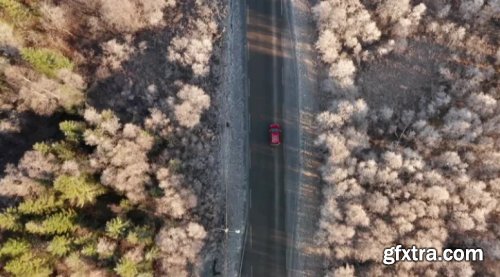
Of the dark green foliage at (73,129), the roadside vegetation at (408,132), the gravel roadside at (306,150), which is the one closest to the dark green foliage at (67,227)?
the dark green foliage at (73,129)

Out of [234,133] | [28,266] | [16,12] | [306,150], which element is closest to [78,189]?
[28,266]

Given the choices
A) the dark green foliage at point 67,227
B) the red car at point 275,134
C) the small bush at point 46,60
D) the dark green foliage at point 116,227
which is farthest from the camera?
the red car at point 275,134

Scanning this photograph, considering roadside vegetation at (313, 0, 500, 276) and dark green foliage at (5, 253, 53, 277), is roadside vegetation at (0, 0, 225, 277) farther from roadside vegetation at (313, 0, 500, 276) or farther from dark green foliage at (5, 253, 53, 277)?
roadside vegetation at (313, 0, 500, 276)

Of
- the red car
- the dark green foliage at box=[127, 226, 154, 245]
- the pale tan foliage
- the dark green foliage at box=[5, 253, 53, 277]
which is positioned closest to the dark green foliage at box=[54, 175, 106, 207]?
the dark green foliage at box=[5, 253, 53, 277]

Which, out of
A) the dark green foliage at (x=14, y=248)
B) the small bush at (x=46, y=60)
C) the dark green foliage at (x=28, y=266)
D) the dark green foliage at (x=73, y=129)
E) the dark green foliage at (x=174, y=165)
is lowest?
the dark green foliage at (x=28, y=266)

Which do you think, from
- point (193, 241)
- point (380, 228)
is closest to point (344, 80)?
point (380, 228)

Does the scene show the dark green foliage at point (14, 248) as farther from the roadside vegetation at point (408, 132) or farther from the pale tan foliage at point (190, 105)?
the roadside vegetation at point (408, 132)
